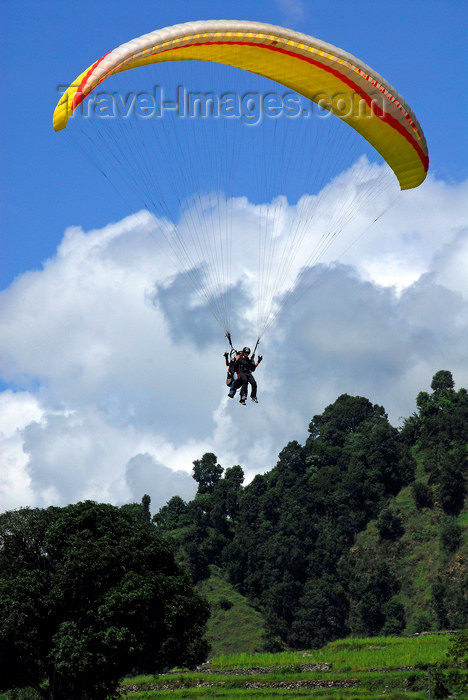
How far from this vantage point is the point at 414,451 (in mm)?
115500

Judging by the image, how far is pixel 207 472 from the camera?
5217 inches

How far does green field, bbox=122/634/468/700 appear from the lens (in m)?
42.1

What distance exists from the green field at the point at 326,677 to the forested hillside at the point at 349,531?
28.4 m

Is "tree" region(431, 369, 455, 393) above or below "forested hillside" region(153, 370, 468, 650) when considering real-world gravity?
above

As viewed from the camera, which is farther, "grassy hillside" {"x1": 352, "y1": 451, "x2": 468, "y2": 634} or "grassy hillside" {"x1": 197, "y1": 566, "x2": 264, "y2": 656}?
"grassy hillside" {"x1": 197, "y1": 566, "x2": 264, "y2": 656}

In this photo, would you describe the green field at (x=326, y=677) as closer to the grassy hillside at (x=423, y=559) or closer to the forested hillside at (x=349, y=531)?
the grassy hillside at (x=423, y=559)

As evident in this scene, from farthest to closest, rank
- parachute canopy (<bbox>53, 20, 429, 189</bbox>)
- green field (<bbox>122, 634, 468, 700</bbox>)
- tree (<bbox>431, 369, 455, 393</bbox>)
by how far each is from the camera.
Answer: tree (<bbox>431, 369, 455, 393</bbox>) < green field (<bbox>122, 634, 468, 700</bbox>) < parachute canopy (<bbox>53, 20, 429, 189</bbox>)

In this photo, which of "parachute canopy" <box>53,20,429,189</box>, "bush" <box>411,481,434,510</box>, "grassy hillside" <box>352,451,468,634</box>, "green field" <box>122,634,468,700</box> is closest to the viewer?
"parachute canopy" <box>53,20,429,189</box>

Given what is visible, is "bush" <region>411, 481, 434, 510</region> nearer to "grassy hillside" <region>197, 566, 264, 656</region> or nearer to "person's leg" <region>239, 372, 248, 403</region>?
"grassy hillside" <region>197, 566, 264, 656</region>

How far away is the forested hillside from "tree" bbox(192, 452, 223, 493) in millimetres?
1119

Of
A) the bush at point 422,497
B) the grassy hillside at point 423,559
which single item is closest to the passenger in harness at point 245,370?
the grassy hillside at point 423,559

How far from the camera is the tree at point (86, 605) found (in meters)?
35.2

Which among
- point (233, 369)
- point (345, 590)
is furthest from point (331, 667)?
point (345, 590)

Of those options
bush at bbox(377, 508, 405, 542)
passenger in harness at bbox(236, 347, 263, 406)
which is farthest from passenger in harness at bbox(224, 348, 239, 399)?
bush at bbox(377, 508, 405, 542)
